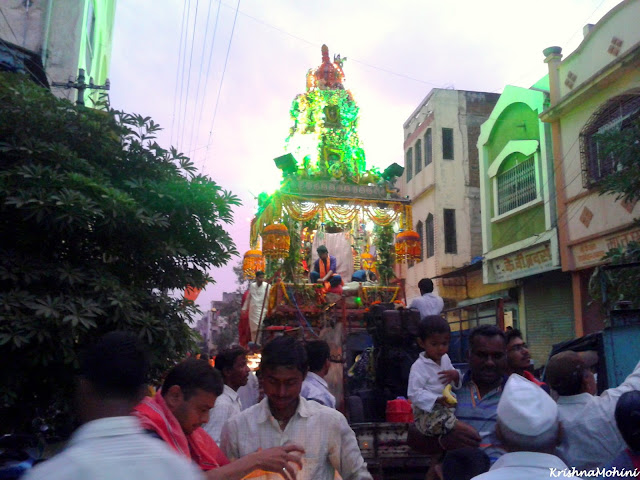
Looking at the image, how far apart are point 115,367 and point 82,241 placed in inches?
157

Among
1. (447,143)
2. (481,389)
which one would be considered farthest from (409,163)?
(481,389)

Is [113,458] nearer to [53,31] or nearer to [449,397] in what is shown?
[449,397]

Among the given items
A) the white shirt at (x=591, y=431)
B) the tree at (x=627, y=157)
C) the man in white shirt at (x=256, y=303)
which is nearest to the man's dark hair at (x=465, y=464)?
the white shirt at (x=591, y=431)

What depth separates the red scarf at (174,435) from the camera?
221 cm

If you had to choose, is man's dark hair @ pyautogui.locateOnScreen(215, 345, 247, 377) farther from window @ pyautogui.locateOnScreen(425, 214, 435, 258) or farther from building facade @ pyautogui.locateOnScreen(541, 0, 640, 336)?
window @ pyautogui.locateOnScreen(425, 214, 435, 258)

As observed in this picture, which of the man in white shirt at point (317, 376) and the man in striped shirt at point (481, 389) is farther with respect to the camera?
the man in white shirt at point (317, 376)

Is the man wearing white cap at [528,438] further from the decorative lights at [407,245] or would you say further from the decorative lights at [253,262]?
the decorative lights at [253,262]

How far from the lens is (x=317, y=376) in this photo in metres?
5.26

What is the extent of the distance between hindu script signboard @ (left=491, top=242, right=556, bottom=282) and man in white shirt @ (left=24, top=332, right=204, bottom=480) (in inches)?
586

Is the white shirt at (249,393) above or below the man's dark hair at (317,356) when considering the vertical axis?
below

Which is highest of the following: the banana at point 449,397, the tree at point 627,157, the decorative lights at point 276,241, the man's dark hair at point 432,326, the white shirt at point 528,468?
the tree at point 627,157

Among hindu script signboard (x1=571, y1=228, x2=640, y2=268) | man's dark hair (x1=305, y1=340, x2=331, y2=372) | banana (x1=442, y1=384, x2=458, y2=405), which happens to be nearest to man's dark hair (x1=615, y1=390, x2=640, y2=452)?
banana (x1=442, y1=384, x2=458, y2=405)

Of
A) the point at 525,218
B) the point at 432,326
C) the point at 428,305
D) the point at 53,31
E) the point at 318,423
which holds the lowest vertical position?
the point at 318,423

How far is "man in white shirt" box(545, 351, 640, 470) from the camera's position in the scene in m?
2.83
